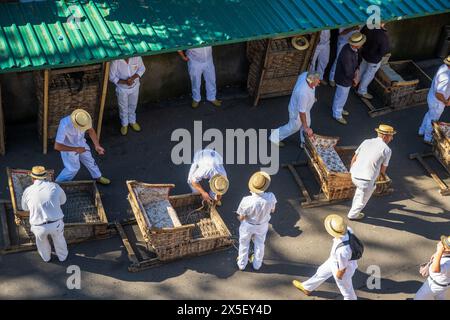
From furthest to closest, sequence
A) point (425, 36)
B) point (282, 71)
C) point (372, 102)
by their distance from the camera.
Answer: point (425, 36)
point (372, 102)
point (282, 71)

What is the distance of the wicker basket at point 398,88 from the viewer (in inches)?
506

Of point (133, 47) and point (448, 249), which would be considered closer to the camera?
point (448, 249)

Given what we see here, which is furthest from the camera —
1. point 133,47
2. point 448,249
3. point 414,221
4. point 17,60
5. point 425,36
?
point 425,36

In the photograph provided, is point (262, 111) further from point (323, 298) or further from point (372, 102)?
point (323, 298)

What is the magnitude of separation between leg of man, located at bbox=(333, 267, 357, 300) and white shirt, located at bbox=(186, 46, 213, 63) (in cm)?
496

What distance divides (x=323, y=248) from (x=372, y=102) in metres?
4.32

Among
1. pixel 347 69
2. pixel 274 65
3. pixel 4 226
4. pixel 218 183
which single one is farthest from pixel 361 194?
pixel 4 226

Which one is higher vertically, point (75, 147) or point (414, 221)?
point (75, 147)

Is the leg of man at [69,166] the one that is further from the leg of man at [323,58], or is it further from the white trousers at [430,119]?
the white trousers at [430,119]

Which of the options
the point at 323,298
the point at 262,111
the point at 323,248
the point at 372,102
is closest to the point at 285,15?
the point at 262,111

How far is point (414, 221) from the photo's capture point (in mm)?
10883

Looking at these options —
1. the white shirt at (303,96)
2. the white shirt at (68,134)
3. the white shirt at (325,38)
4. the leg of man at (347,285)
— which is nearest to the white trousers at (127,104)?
the white shirt at (68,134)

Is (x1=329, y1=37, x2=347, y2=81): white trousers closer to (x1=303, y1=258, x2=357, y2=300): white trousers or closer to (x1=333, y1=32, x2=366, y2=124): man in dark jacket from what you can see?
(x1=333, y1=32, x2=366, y2=124): man in dark jacket

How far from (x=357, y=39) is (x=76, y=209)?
5.97 m
